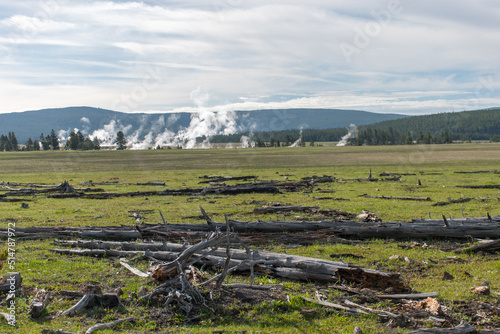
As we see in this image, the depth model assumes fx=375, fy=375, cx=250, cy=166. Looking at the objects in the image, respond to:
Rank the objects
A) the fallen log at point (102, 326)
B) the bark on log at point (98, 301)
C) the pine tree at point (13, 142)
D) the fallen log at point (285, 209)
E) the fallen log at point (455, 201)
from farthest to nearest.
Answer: the pine tree at point (13, 142), the fallen log at point (455, 201), the fallen log at point (285, 209), the bark on log at point (98, 301), the fallen log at point (102, 326)

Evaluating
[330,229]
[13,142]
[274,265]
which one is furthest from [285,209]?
[13,142]

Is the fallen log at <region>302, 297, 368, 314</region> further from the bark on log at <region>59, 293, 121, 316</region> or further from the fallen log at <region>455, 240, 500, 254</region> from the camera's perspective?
the fallen log at <region>455, 240, 500, 254</region>

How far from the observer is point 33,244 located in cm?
1352

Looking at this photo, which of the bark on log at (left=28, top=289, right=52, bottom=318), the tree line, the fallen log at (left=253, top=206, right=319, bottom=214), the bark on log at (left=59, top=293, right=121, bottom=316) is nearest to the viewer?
the bark on log at (left=28, top=289, right=52, bottom=318)

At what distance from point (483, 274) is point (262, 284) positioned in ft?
19.4

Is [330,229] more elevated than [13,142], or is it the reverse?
[13,142]

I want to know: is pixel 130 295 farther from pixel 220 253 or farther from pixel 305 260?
pixel 305 260

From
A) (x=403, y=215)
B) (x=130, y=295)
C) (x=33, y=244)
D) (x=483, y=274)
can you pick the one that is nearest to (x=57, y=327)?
(x=130, y=295)

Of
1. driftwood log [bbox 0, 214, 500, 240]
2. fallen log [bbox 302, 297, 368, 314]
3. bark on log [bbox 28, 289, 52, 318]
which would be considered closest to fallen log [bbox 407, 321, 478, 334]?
fallen log [bbox 302, 297, 368, 314]

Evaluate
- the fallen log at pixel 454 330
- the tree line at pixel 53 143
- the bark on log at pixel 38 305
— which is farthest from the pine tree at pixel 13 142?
the fallen log at pixel 454 330

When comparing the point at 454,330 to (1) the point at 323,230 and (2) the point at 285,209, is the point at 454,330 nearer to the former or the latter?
(1) the point at 323,230

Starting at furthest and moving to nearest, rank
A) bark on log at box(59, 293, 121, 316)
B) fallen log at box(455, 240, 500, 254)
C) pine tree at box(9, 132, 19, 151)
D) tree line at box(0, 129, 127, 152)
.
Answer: pine tree at box(9, 132, 19, 151) → tree line at box(0, 129, 127, 152) → fallen log at box(455, 240, 500, 254) → bark on log at box(59, 293, 121, 316)

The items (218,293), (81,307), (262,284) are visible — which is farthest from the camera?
(262,284)

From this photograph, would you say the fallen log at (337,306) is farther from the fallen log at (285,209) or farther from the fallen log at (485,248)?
the fallen log at (285,209)
